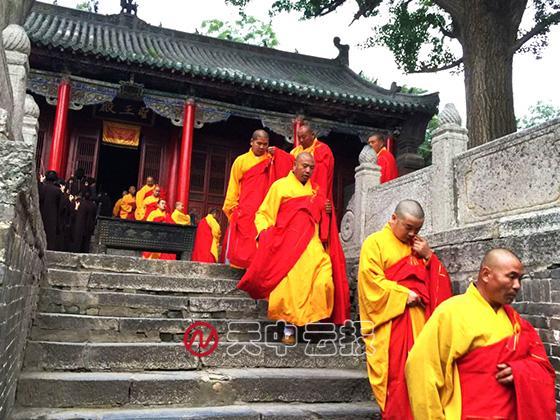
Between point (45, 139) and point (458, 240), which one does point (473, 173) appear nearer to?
point (458, 240)

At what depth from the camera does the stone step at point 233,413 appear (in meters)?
2.86

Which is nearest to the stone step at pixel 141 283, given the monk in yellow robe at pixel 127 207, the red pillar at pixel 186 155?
the red pillar at pixel 186 155

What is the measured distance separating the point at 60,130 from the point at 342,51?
9156 mm

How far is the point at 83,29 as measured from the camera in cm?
1234

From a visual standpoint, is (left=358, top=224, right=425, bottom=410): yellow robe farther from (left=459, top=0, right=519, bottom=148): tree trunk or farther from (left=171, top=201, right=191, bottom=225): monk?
(left=171, top=201, right=191, bottom=225): monk

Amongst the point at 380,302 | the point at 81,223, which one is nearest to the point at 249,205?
the point at 380,302

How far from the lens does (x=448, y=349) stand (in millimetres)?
2420

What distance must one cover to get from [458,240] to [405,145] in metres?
8.64

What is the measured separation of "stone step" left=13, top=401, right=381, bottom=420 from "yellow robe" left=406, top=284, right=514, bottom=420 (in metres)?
0.96

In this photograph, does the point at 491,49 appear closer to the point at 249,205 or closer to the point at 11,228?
the point at 249,205

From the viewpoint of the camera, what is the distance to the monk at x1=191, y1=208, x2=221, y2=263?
9.80 meters

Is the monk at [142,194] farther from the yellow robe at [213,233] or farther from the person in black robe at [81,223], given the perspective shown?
the person in black robe at [81,223]

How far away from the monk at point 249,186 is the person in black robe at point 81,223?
3.73 metres

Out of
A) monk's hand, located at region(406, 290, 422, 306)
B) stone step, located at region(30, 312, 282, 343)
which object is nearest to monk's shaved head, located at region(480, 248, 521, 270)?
monk's hand, located at region(406, 290, 422, 306)
